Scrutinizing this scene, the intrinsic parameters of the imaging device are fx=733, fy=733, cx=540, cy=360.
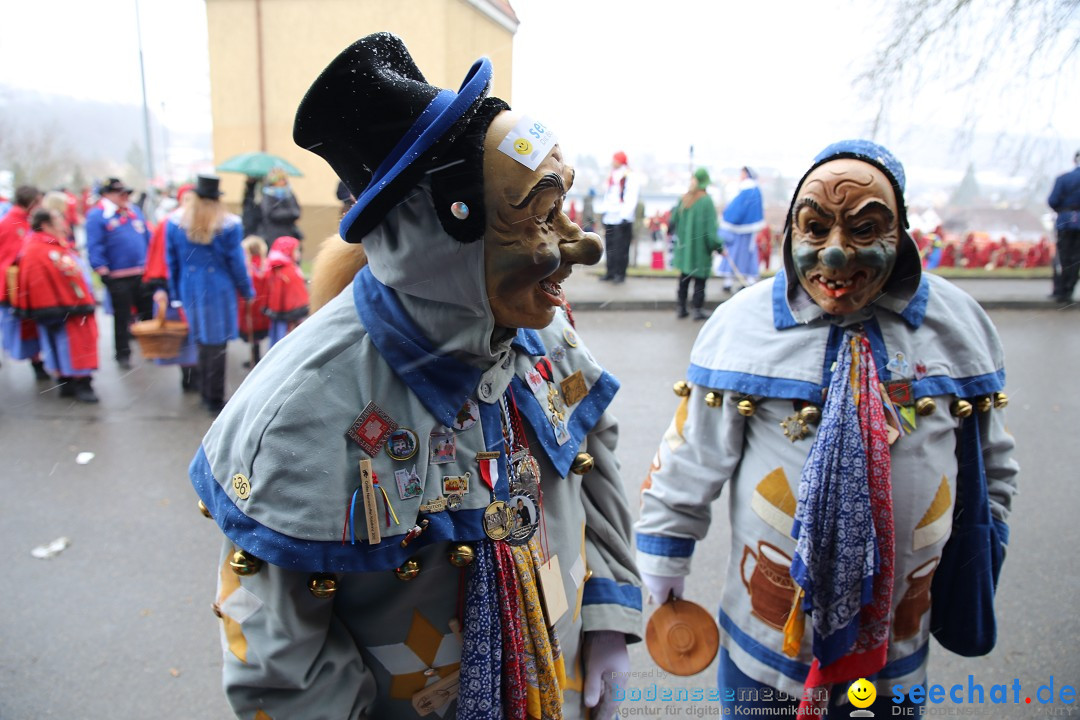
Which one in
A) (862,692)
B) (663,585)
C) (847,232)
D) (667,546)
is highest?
(847,232)

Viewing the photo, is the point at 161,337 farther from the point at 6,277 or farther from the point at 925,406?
the point at 925,406

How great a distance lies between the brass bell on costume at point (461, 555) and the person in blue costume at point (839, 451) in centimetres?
85

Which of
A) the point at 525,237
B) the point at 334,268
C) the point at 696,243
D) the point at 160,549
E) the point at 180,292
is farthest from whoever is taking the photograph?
the point at 696,243

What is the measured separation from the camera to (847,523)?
1.73m

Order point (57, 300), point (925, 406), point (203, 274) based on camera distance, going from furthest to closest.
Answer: point (57, 300) → point (203, 274) → point (925, 406)

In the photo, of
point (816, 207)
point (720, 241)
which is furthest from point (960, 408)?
point (720, 241)

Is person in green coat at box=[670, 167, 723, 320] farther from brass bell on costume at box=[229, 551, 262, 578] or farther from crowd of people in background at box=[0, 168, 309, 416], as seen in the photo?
brass bell on costume at box=[229, 551, 262, 578]

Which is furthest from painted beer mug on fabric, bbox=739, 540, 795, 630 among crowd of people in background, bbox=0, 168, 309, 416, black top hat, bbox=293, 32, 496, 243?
crowd of people in background, bbox=0, 168, 309, 416

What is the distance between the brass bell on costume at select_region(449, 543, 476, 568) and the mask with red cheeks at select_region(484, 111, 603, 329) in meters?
0.40

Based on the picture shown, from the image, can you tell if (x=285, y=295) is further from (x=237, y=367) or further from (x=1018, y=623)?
(x=1018, y=623)

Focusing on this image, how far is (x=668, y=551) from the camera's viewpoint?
202 cm

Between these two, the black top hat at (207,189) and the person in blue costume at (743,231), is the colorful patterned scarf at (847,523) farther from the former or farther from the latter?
the black top hat at (207,189)

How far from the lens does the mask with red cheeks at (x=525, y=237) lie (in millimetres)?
1205

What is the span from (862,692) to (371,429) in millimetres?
1488
